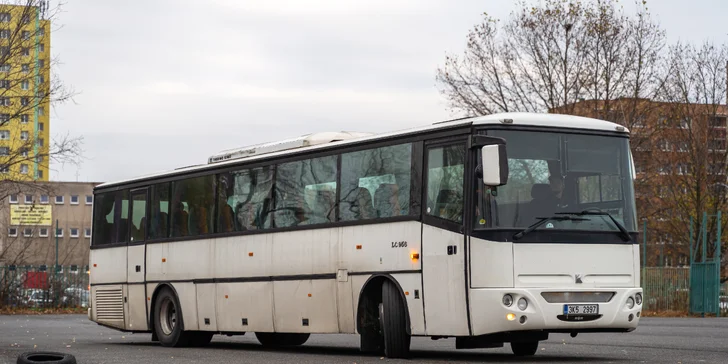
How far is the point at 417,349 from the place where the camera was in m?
20.0

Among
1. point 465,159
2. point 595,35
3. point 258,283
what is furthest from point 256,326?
point 595,35

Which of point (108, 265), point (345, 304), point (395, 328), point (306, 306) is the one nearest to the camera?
point (395, 328)

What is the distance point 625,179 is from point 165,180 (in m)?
9.88

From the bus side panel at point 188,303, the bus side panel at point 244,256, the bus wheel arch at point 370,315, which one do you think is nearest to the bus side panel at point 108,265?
the bus side panel at point 188,303

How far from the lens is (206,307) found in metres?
21.5

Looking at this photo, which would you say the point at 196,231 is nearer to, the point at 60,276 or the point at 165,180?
the point at 165,180

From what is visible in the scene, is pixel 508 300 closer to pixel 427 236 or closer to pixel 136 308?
pixel 427 236

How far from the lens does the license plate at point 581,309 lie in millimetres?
15406

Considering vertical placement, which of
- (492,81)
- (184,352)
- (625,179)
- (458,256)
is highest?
(492,81)

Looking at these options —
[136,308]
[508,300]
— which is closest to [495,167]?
[508,300]

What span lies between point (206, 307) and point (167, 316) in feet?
4.97

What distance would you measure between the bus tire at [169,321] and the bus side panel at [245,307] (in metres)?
1.32

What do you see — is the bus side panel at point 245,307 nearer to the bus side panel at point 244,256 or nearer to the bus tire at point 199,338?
the bus side panel at point 244,256

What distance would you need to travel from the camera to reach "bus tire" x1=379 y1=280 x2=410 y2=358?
1669cm
